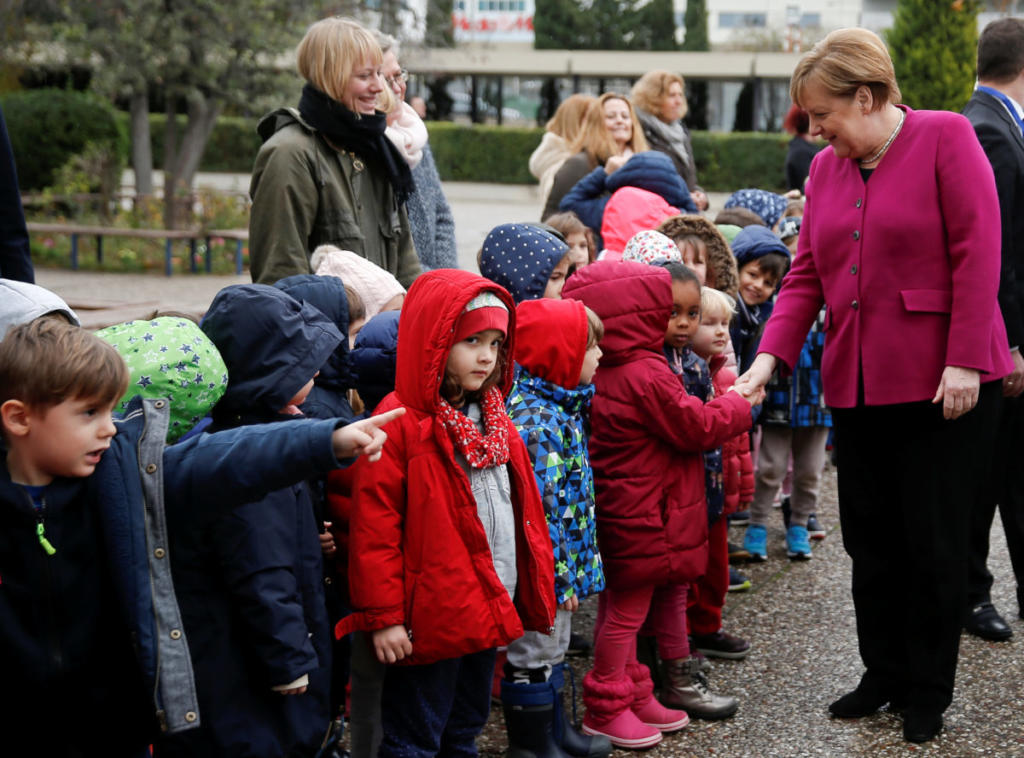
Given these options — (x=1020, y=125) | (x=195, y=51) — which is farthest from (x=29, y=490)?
(x=195, y=51)

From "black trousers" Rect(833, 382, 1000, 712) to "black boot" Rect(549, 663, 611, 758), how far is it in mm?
989

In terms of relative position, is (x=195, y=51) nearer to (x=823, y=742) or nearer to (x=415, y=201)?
(x=415, y=201)

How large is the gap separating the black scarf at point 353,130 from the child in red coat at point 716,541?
4.30 feet

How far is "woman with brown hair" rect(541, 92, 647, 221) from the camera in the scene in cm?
723

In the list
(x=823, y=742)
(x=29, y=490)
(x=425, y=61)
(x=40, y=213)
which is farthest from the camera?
(x=425, y=61)

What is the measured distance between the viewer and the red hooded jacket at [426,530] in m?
3.09

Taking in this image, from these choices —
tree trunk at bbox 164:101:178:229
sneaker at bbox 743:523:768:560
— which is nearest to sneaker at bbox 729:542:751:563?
sneaker at bbox 743:523:768:560

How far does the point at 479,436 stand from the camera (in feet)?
10.5

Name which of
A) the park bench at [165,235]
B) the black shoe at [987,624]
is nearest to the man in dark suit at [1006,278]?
the black shoe at [987,624]

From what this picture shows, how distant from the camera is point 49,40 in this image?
15.9 meters

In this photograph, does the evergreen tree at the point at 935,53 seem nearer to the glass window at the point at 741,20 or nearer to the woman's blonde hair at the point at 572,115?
the woman's blonde hair at the point at 572,115

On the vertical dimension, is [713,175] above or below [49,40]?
below

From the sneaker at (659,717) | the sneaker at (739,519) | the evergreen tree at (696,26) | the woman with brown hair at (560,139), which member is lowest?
the sneaker at (739,519)

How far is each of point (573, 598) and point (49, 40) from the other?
14768 millimetres
